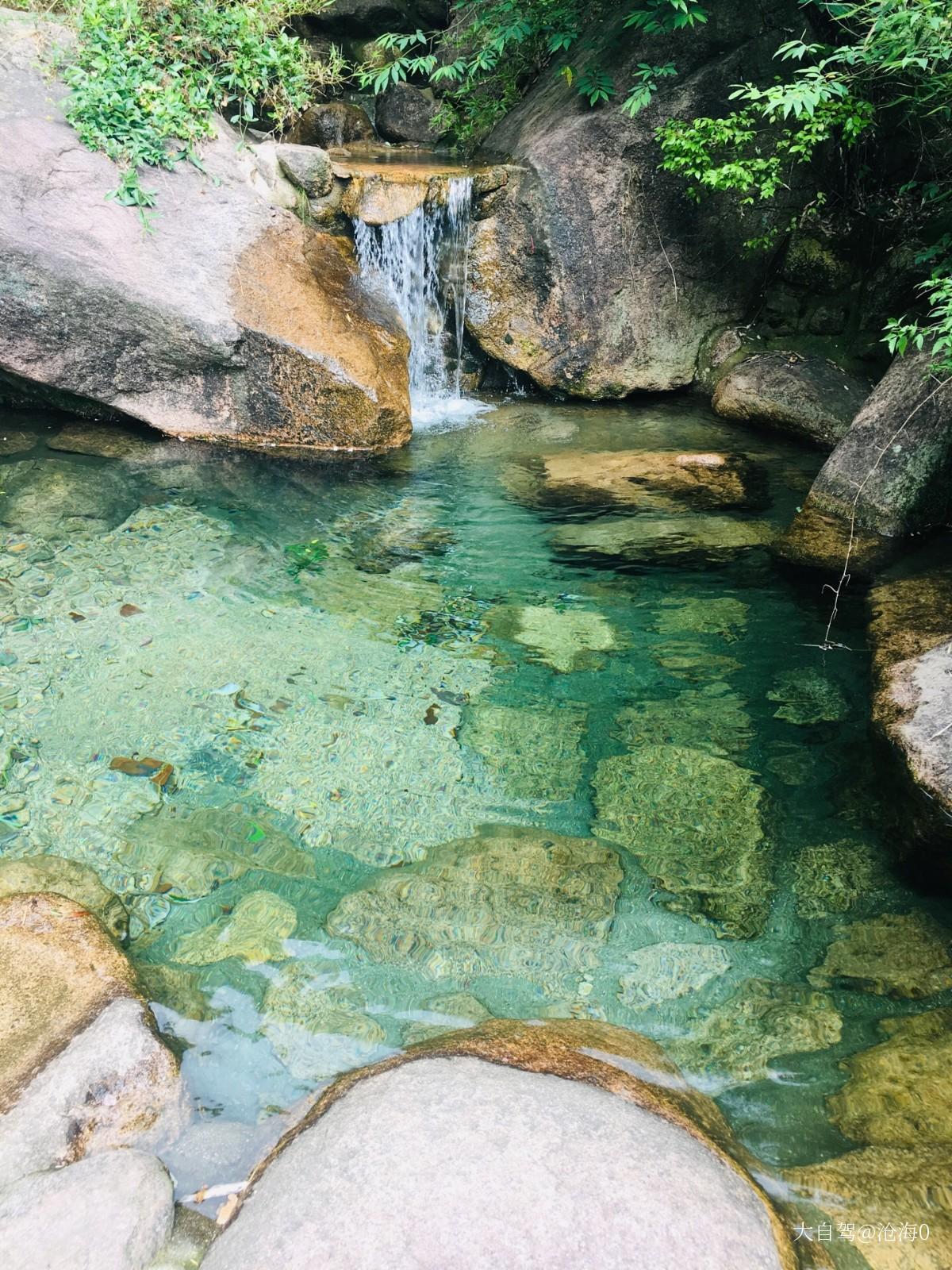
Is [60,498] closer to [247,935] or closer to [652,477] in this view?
[247,935]

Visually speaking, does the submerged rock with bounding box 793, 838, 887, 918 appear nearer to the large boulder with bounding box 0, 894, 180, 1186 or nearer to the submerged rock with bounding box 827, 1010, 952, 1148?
the submerged rock with bounding box 827, 1010, 952, 1148

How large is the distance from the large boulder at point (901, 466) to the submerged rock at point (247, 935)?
383cm

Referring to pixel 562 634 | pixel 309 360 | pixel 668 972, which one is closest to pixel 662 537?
pixel 562 634

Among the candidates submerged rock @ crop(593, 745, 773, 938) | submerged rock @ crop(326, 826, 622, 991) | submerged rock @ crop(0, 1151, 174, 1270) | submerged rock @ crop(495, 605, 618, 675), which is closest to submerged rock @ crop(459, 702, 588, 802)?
submerged rock @ crop(593, 745, 773, 938)

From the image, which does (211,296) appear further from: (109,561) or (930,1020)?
(930,1020)

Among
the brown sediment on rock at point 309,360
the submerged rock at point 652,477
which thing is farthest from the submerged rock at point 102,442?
the submerged rock at point 652,477

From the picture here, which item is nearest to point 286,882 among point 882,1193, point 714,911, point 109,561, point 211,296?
point 714,911

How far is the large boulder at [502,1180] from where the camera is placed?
5.55 ft

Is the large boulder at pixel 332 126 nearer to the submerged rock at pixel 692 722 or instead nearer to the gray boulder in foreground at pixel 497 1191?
the submerged rock at pixel 692 722

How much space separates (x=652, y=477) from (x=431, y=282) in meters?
3.23

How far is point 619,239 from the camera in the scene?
7402 mm

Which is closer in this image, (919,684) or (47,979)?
(47,979)

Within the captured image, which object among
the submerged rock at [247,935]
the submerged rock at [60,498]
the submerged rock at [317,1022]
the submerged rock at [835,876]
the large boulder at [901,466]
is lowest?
the submerged rock at [317,1022]

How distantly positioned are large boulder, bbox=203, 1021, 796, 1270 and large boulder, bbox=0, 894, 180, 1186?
1.47 feet
